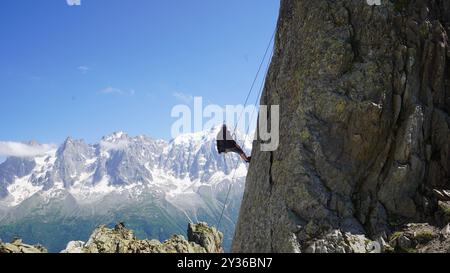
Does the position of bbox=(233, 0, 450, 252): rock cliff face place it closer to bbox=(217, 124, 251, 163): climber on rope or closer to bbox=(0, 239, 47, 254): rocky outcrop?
bbox=(217, 124, 251, 163): climber on rope

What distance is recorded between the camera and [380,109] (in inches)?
1009

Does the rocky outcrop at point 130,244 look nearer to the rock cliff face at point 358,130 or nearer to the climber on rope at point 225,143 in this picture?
the climber on rope at point 225,143

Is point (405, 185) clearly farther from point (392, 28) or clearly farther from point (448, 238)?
point (392, 28)

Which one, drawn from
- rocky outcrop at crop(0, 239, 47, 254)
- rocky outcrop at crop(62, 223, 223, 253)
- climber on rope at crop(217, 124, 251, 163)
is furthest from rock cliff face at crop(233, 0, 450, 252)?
rocky outcrop at crop(62, 223, 223, 253)

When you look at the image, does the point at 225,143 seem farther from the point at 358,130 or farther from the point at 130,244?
the point at 130,244

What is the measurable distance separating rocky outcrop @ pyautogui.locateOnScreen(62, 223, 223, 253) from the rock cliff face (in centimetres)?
5761

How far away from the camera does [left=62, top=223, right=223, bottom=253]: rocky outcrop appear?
8044cm

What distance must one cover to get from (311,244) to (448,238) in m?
6.67

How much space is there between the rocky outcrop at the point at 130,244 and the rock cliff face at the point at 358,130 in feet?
189

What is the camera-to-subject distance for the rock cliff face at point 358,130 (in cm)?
2439

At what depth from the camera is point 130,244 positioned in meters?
83.7

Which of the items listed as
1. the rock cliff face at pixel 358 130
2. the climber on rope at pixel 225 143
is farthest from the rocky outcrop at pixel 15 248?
the rock cliff face at pixel 358 130

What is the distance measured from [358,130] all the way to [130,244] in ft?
220

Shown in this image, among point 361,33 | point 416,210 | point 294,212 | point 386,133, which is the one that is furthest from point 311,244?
point 361,33
